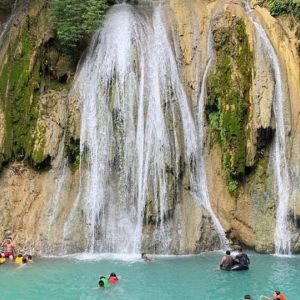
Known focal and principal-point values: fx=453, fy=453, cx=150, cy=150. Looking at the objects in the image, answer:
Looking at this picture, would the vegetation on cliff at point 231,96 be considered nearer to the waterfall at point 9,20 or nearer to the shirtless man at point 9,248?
the shirtless man at point 9,248

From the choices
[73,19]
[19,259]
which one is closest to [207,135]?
[73,19]

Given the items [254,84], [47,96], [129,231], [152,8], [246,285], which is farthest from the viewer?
[152,8]

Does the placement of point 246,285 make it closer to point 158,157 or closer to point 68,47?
point 158,157

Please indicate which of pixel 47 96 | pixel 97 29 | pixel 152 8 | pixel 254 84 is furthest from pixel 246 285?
pixel 152 8

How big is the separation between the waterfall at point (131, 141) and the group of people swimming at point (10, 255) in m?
2.04

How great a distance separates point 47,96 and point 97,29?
4188 millimetres

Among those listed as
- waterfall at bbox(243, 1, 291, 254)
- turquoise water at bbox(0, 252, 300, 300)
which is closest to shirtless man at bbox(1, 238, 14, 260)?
turquoise water at bbox(0, 252, 300, 300)

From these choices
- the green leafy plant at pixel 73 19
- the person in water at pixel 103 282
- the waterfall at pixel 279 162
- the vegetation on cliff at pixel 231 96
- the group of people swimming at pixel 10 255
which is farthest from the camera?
the green leafy plant at pixel 73 19

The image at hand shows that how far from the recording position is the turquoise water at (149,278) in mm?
13023

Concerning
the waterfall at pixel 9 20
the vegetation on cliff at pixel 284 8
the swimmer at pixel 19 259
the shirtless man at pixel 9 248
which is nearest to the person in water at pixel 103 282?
the swimmer at pixel 19 259

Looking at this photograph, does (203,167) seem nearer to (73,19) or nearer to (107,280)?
(107,280)

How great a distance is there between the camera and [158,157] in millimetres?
18719

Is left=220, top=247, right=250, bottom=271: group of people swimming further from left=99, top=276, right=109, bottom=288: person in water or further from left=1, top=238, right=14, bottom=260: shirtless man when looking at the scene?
left=1, top=238, right=14, bottom=260: shirtless man

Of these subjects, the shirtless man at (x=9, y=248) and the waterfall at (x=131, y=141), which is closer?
the shirtless man at (x=9, y=248)
